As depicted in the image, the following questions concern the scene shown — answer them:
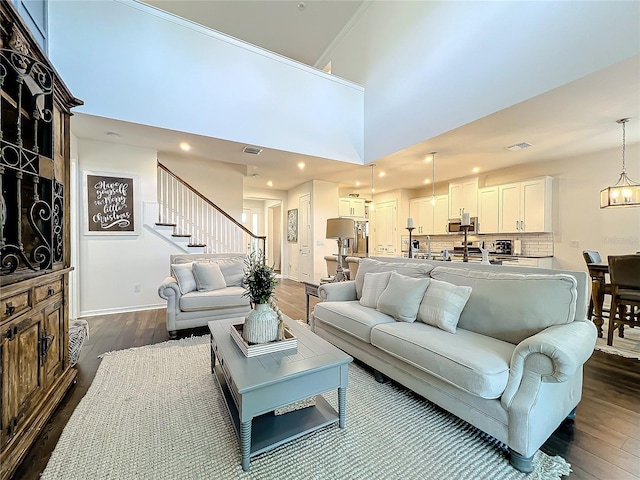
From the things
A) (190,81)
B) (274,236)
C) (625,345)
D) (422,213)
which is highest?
(190,81)

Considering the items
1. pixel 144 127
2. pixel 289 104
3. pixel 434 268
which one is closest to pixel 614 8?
pixel 434 268

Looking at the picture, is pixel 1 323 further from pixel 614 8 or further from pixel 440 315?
pixel 614 8

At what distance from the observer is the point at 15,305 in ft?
4.93


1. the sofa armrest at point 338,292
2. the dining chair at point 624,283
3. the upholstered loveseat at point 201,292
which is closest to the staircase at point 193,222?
the upholstered loveseat at point 201,292

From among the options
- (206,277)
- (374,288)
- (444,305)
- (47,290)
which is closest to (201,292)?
(206,277)

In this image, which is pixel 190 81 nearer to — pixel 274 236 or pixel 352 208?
pixel 352 208

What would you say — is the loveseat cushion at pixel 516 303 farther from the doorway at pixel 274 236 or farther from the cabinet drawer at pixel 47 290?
the doorway at pixel 274 236

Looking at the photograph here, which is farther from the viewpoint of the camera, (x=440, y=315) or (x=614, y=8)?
(x=614, y=8)

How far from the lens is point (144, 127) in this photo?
3.74 meters

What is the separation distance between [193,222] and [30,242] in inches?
130

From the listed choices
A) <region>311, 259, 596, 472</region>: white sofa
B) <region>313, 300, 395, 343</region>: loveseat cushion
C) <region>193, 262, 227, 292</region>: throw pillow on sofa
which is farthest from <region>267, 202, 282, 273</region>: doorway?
<region>311, 259, 596, 472</region>: white sofa

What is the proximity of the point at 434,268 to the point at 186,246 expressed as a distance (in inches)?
164

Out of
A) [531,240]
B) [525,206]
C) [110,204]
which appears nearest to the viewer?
[110,204]

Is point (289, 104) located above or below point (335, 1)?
below
